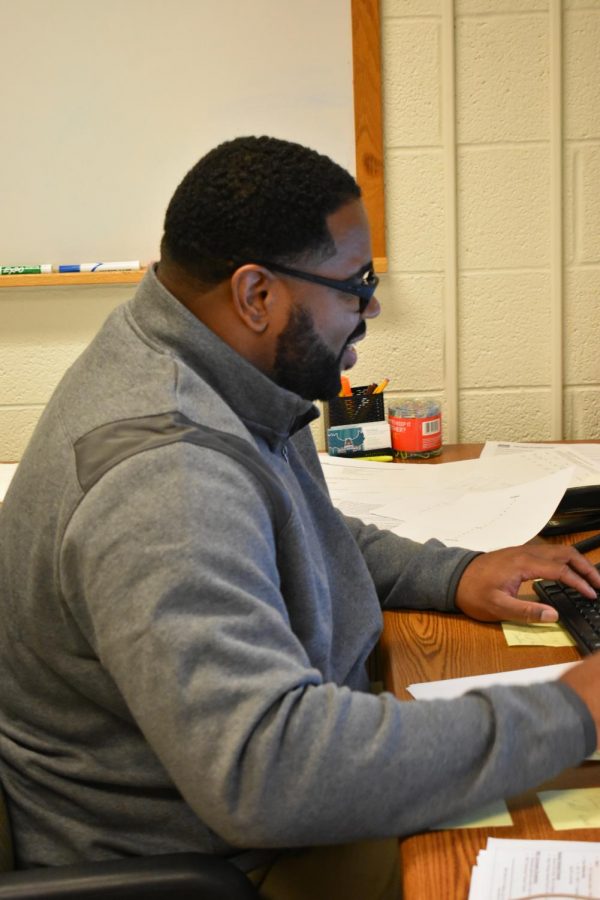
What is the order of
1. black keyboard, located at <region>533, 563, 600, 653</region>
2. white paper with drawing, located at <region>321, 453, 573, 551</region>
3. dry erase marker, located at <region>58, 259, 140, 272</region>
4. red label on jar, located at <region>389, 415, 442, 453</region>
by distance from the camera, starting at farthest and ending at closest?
dry erase marker, located at <region>58, 259, 140, 272</region>, red label on jar, located at <region>389, 415, 442, 453</region>, white paper with drawing, located at <region>321, 453, 573, 551</region>, black keyboard, located at <region>533, 563, 600, 653</region>

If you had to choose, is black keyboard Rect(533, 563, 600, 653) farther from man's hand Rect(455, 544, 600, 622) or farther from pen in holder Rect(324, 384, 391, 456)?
pen in holder Rect(324, 384, 391, 456)

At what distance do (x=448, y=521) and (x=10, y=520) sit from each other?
0.75 m

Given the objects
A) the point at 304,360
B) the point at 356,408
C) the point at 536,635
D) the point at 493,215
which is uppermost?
the point at 493,215

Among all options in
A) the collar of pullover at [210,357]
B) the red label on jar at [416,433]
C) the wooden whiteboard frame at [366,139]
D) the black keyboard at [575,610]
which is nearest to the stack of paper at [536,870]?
the black keyboard at [575,610]

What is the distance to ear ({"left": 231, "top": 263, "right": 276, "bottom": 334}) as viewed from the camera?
3.01ft

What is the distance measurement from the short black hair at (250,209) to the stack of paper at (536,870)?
55cm

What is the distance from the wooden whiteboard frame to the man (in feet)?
3.03

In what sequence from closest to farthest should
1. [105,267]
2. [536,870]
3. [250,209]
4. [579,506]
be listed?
[536,870] < [250,209] < [579,506] < [105,267]

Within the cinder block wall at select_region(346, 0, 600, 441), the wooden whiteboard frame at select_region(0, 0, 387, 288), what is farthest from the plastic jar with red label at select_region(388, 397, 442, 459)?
the wooden whiteboard frame at select_region(0, 0, 387, 288)

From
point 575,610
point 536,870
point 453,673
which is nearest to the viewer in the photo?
point 536,870

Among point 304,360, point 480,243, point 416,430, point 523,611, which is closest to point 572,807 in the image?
point 523,611

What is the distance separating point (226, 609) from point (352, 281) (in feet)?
1.37

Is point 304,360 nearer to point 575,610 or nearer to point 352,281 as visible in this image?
point 352,281

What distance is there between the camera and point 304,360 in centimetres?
99
